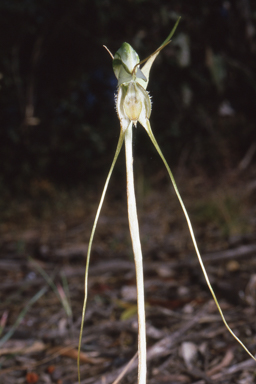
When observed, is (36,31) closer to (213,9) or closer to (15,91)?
(15,91)

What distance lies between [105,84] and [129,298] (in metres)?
2.09

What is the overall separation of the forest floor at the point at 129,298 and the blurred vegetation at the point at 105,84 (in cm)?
46

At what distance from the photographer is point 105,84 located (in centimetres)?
283

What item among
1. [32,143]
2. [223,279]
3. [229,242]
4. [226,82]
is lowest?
[223,279]

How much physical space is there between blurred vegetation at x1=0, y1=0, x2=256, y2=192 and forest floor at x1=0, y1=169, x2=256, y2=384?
46cm

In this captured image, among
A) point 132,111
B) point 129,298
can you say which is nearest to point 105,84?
point 129,298

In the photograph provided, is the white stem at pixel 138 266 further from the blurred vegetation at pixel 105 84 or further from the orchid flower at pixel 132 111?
the blurred vegetation at pixel 105 84

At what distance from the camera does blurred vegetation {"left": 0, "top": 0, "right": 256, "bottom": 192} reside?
1415mm

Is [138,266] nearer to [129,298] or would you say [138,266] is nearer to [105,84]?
[129,298]

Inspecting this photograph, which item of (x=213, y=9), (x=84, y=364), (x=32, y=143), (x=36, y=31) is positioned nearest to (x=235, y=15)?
(x=213, y=9)

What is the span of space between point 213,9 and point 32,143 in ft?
7.77

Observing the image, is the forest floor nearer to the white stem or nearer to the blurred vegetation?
the white stem

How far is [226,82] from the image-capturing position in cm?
155

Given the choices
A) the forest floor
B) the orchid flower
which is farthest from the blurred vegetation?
the forest floor
